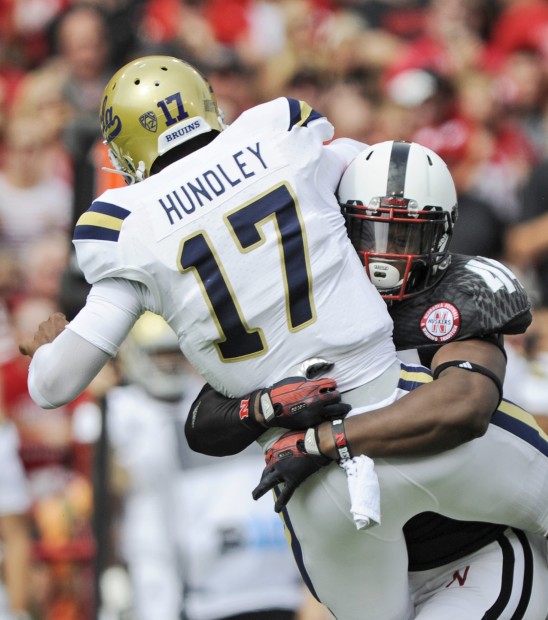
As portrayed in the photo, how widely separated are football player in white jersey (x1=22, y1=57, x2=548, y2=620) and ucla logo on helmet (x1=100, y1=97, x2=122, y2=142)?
197 millimetres

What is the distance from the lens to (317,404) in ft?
11.2

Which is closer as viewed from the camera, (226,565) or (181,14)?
(226,565)

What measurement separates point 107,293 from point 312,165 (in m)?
0.68

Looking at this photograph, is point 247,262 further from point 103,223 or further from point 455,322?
point 455,322

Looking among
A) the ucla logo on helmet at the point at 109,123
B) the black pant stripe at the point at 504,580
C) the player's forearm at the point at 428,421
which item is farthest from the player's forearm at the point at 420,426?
the ucla logo on helmet at the point at 109,123

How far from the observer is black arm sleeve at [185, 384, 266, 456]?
11.7 ft

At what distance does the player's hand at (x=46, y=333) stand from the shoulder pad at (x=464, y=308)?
38.1 inches

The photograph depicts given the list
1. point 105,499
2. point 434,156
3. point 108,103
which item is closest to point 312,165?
point 434,156

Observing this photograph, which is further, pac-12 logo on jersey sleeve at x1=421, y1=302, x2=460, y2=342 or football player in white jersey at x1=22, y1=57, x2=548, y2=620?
pac-12 logo on jersey sleeve at x1=421, y1=302, x2=460, y2=342

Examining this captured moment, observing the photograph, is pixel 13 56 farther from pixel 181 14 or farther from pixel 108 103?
pixel 108 103

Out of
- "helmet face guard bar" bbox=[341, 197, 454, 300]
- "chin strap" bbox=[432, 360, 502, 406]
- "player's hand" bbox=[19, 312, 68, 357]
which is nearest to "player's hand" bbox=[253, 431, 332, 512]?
"chin strap" bbox=[432, 360, 502, 406]

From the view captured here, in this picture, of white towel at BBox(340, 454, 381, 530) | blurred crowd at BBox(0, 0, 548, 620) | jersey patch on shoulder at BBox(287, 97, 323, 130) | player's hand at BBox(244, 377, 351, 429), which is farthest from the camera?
blurred crowd at BBox(0, 0, 548, 620)

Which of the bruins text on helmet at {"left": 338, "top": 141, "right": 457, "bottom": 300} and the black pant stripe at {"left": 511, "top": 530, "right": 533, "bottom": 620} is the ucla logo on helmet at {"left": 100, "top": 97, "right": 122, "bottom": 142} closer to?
the bruins text on helmet at {"left": 338, "top": 141, "right": 457, "bottom": 300}

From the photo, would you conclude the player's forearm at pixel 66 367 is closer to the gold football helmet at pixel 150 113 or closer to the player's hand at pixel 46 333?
the player's hand at pixel 46 333
